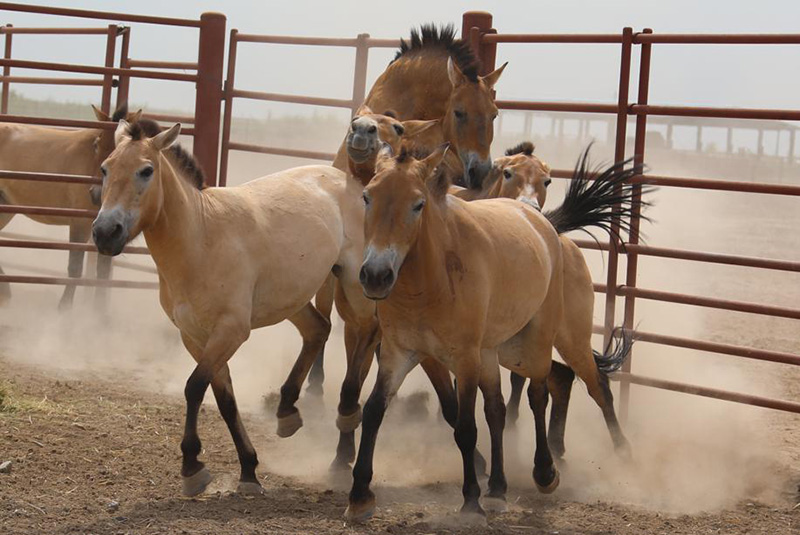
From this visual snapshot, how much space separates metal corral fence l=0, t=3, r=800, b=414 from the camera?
632 centimetres

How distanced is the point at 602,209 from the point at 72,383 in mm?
3801

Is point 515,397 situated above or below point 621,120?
below

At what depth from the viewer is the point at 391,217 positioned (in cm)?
451

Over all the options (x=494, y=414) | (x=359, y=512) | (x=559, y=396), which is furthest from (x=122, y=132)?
(x=559, y=396)

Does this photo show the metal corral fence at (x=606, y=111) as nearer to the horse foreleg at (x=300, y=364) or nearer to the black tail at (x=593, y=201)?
the black tail at (x=593, y=201)

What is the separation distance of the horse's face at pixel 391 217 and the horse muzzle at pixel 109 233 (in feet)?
3.81

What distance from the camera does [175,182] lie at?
5227 millimetres

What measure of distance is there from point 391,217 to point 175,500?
1.70 m

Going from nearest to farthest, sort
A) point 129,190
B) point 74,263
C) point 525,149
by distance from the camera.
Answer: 1. point 129,190
2. point 525,149
3. point 74,263

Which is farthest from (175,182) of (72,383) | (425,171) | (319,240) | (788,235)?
(788,235)

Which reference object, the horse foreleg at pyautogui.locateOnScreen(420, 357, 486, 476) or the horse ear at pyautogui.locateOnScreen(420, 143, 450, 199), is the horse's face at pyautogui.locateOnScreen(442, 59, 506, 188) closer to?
the horse foreleg at pyautogui.locateOnScreen(420, 357, 486, 476)

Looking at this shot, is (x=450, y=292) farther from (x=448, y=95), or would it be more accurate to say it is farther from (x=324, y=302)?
(x=448, y=95)

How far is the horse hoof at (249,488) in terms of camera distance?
16.9 ft

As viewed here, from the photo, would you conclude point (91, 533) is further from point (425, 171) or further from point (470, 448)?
point (425, 171)
